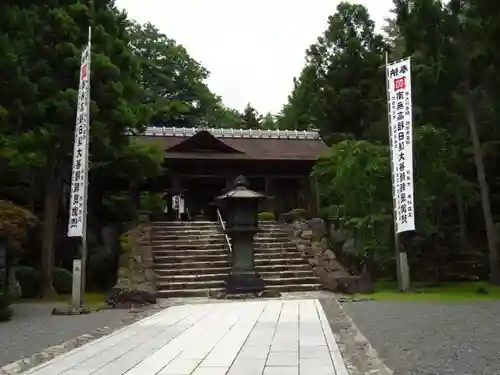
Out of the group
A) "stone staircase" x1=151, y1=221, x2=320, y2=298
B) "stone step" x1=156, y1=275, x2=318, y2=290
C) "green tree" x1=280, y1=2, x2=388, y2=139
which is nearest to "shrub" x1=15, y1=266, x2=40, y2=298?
"stone staircase" x1=151, y1=221, x2=320, y2=298

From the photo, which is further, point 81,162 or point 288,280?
point 288,280

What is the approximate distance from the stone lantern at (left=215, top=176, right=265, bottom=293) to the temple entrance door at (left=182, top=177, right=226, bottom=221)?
11.0 metres

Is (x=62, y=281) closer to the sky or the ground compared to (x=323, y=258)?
closer to the ground

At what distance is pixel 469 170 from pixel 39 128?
15500mm

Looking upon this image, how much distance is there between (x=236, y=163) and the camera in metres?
23.3

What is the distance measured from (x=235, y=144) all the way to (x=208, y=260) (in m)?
8.93

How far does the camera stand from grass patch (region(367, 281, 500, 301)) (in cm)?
1401

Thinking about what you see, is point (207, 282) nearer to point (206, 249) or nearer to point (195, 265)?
point (195, 265)

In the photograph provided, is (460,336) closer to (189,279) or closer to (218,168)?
(189,279)

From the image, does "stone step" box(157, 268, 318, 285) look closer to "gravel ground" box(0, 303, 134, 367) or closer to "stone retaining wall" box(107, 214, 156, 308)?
"stone retaining wall" box(107, 214, 156, 308)

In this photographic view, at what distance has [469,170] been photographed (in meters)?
21.9

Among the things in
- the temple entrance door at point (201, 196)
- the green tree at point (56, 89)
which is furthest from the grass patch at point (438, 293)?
the temple entrance door at point (201, 196)

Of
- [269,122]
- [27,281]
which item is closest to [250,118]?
[269,122]

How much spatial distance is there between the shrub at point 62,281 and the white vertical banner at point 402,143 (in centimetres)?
982
